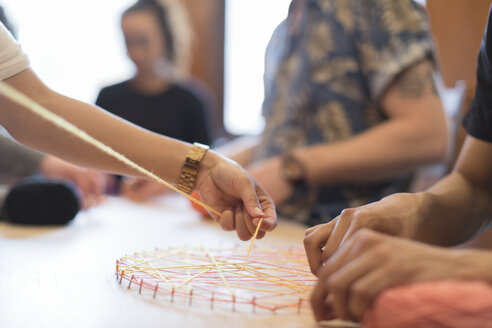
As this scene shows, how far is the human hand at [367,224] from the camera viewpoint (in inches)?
24.4

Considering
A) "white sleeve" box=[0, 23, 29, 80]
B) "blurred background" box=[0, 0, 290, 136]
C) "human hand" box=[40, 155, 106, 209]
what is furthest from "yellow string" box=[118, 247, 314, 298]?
"blurred background" box=[0, 0, 290, 136]

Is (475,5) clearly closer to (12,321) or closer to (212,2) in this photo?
(212,2)

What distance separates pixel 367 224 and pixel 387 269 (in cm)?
17

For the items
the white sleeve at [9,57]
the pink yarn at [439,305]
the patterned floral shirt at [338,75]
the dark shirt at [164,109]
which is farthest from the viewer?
the dark shirt at [164,109]

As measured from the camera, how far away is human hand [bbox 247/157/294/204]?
131 centimetres

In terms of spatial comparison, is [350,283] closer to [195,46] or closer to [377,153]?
[377,153]

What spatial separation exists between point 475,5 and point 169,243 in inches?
80.4

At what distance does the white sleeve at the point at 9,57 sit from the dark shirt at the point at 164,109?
1.77 m

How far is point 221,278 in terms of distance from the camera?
708 millimetres

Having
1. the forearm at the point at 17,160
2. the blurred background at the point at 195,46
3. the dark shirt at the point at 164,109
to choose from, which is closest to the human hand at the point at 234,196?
the forearm at the point at 17,160

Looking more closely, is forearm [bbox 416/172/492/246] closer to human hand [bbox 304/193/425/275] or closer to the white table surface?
human hand [bbox 304/193/425/275]

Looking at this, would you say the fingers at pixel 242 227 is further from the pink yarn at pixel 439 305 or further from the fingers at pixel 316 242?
the pink yarn at pixel 439 305

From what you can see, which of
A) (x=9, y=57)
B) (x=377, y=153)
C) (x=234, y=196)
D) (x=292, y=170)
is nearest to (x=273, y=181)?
(x=292, y=170)

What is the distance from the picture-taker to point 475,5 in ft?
7.28
